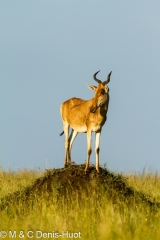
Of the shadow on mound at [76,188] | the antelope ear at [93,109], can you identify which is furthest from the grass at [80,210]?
the antelope ear at [93,109]

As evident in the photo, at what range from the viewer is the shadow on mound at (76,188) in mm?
15164

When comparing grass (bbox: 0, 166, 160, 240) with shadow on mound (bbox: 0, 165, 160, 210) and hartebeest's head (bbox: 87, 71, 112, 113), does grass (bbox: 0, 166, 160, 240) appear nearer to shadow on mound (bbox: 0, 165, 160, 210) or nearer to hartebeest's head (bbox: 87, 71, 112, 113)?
shadow on mound (bbox: 0, 165, 160, 210)

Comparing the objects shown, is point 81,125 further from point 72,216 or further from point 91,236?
point 91,236

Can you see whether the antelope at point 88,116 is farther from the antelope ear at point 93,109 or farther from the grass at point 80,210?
the grass at point 80,210

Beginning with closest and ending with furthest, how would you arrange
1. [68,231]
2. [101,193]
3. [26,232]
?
[26,232] → [68,231] → [101,193]

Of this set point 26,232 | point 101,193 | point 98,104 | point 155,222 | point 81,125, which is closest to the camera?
point 26,232

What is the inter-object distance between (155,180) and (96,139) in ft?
29.2

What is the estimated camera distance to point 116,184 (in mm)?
15820

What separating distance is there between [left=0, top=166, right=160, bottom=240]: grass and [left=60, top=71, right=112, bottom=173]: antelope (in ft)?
3.08

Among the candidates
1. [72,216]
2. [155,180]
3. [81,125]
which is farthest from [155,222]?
[155,180]

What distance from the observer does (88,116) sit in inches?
685

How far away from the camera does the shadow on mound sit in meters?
15.2

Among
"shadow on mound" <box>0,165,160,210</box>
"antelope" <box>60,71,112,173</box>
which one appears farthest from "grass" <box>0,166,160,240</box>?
"antelope" <box>60,71,112,173</box>

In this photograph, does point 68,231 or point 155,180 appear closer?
point 68,231
